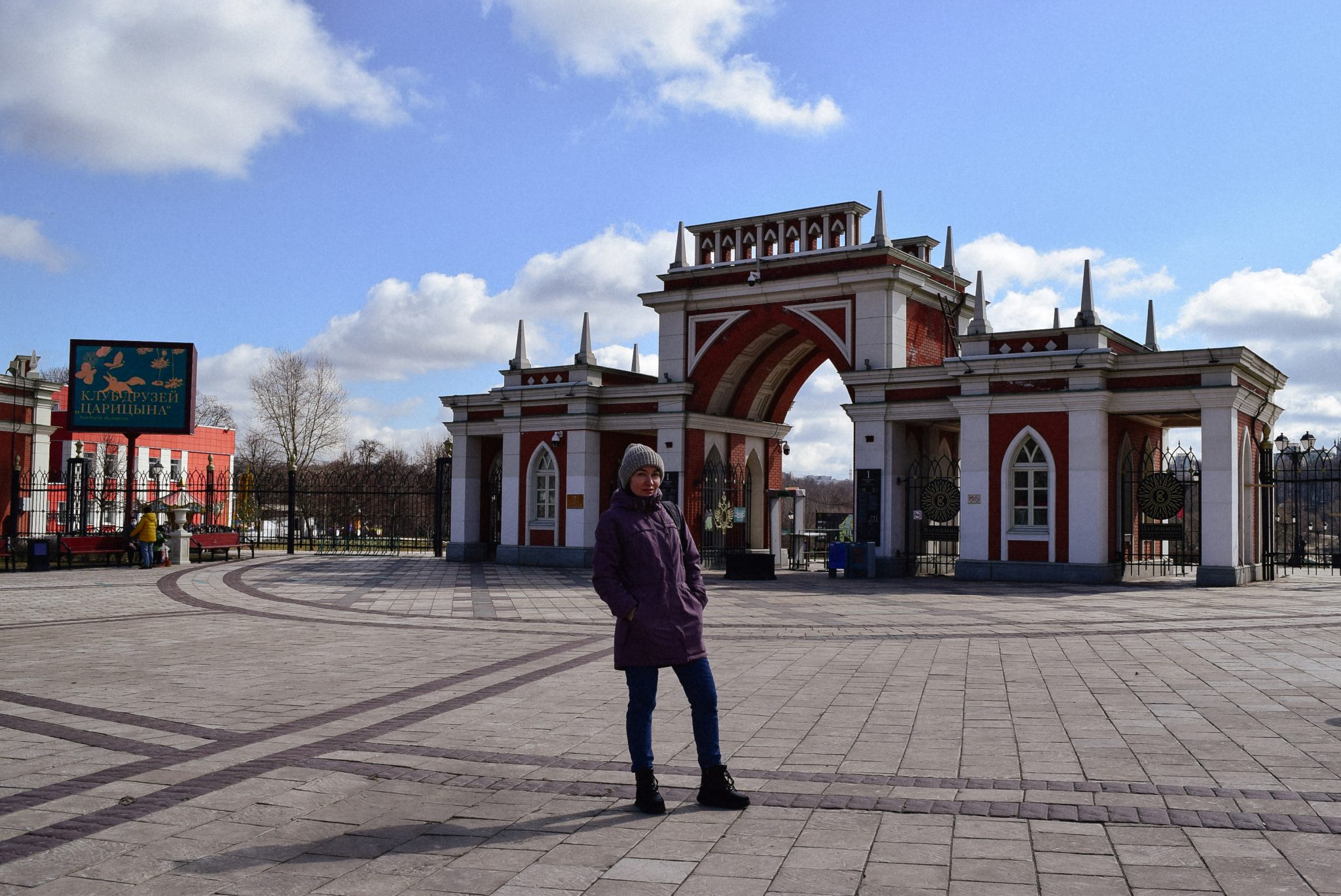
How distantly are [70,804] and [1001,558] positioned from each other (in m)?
20.1

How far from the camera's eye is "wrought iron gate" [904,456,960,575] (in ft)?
80.3

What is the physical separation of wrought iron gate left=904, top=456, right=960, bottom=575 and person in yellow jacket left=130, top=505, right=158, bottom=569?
16.7m

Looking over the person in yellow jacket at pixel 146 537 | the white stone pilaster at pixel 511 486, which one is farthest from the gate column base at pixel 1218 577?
the person in yellow jacket at pixel 146 537

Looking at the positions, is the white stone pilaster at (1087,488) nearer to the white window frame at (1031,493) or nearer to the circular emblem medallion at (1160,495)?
the white window frame at (1031,493)

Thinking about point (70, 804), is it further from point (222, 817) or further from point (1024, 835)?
point (1024, 835)

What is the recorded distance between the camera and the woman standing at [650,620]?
5.34 m

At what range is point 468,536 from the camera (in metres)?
30.9

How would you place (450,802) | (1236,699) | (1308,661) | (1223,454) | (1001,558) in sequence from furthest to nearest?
(1001,558) → (1223,454) → (1308,661) → (1236,699) → (450,802)

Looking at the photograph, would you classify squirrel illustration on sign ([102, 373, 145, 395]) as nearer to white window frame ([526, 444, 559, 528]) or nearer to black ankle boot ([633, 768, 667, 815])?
white window frame ([526, 444, 559, 528])

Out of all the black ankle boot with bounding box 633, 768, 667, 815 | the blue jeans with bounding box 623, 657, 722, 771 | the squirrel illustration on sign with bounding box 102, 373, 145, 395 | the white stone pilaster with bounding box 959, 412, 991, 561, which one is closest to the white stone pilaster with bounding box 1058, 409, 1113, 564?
the white stone pilaster with bounding box 959, 412, 991, 561

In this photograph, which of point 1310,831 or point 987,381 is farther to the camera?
point 987,381

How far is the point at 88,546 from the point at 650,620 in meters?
23.5

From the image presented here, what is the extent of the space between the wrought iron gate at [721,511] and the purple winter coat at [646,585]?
71.6 feet

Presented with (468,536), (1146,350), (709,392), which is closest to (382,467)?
(468,536)
